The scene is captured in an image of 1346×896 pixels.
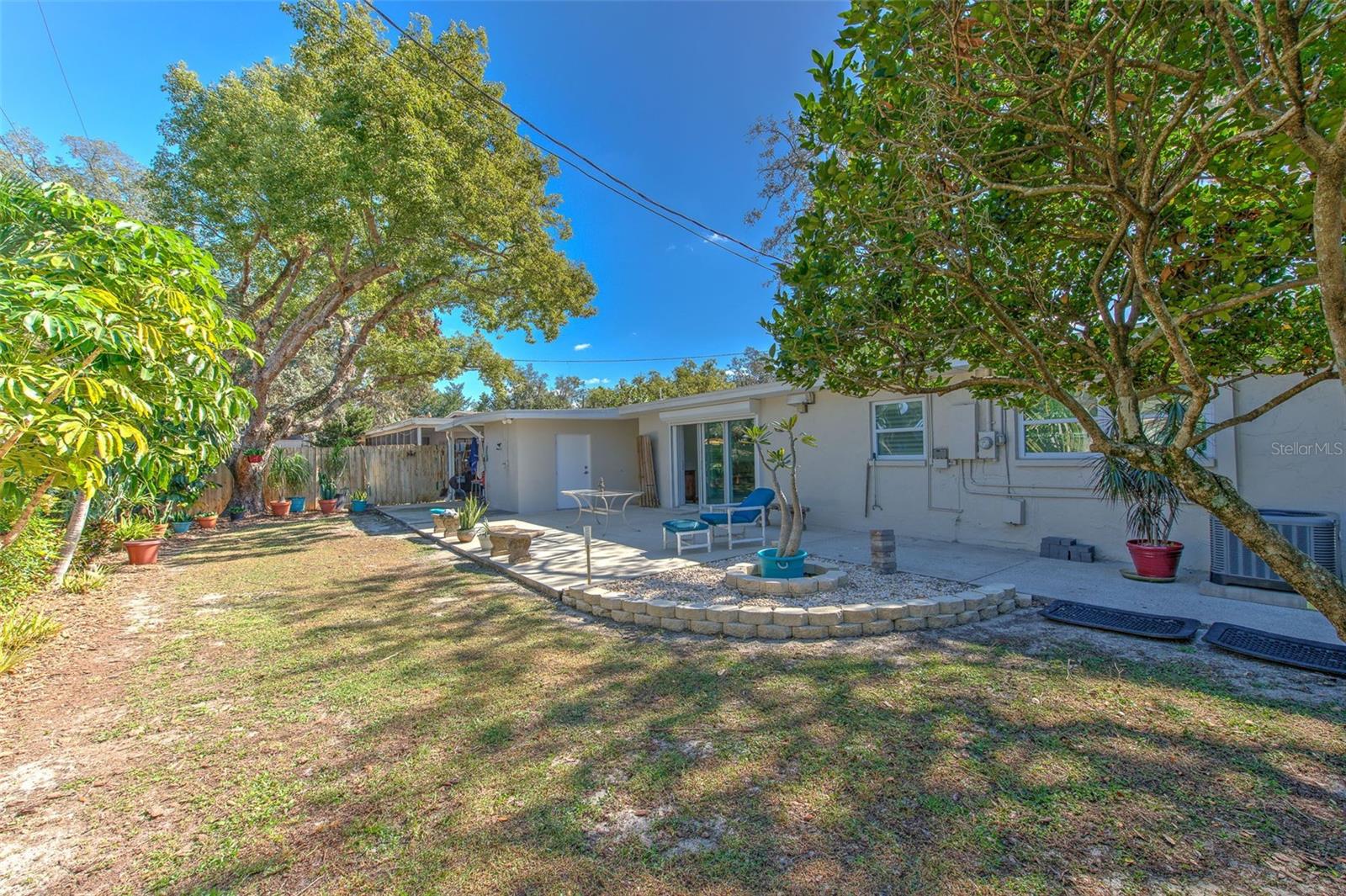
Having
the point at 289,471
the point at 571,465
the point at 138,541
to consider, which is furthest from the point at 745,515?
the point at 289,471

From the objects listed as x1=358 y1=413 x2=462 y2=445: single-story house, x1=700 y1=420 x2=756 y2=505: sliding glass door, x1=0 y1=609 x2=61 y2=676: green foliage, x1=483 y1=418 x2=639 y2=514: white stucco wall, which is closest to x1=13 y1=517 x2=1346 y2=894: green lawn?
x1=0 y1=609 x2=61 y2=676: green foliage

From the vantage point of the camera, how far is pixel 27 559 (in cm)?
552

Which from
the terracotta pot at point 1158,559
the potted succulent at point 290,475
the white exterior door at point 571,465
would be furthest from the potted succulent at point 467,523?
the terracotta pot at point 1158,559

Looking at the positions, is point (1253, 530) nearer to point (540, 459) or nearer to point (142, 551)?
point (142, 551)

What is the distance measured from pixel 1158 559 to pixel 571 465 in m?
12.0

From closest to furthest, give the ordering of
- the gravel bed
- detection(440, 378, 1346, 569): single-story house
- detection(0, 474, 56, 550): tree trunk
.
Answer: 1. detection(0, 474, 56, 550): tree trunk
2. the gravel bed
3. detection(440, 378, 1346, 569): single-story house

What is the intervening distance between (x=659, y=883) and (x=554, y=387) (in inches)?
1706

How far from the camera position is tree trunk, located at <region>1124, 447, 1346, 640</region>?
1921 mm

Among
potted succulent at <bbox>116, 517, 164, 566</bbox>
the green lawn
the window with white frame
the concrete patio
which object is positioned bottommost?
the green lawn

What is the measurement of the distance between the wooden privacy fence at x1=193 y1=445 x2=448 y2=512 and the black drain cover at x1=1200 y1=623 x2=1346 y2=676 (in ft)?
59.6

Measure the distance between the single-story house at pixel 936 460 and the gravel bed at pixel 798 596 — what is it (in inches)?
77.9

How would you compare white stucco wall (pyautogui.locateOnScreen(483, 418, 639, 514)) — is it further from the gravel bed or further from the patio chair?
the gravel bed

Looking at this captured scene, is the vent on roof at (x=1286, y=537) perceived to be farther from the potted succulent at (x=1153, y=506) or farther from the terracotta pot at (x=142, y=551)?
the terracotta pot at (x=142, y=551)

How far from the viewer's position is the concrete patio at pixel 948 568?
480cm
